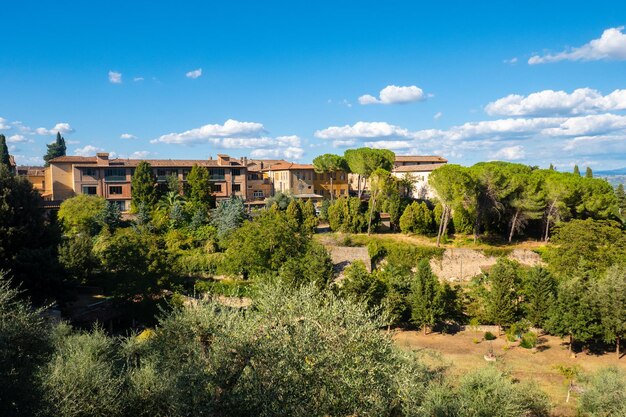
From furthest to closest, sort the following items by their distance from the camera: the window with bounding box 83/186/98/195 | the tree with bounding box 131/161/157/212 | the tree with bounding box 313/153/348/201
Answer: the tree with bounding box 313/153/348/201, the window with bounding box 83/186/98/195, the tree with bounding box 131/161/157/212

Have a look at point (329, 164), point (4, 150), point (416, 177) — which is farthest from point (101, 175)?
point (416, 177)

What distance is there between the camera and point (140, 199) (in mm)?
56031

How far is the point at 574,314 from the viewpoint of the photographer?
30734mm

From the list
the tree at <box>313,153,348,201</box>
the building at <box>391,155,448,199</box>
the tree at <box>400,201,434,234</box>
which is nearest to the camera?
the tree at <box>400,201,434,234</box>

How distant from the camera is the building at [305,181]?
71875 mm

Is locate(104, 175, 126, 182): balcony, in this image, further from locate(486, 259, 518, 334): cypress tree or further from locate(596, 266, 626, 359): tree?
locate(596, 266, 626, 359): tree

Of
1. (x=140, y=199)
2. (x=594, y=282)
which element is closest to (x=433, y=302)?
(x=594, y=282)

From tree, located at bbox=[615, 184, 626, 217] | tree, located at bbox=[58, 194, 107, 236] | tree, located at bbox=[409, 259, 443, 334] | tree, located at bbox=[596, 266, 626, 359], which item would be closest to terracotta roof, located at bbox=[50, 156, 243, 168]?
tree, located at bbox=[58, 194, 107, 236]

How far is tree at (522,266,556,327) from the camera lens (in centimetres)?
3331

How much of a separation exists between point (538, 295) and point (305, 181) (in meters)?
44.3

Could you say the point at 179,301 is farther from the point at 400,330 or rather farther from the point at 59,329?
the point at 400,330

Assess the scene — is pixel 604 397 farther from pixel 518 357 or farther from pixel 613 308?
pixel 613 308

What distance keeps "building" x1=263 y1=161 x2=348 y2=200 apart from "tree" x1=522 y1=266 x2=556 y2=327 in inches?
1521

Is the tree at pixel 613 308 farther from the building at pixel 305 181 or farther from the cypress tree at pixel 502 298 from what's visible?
the building at pixel 305 181
